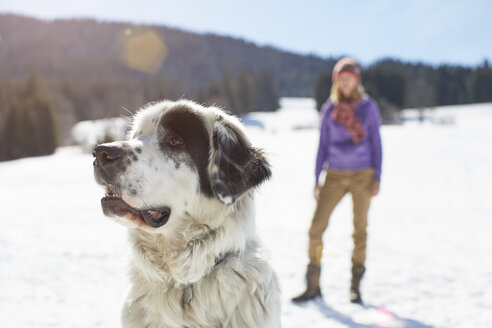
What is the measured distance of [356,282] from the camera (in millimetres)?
3990

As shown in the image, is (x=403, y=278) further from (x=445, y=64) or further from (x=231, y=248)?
(x=445, y=64)

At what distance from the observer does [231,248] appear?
7.43 ft

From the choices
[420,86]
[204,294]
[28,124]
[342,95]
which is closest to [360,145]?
[342,95]

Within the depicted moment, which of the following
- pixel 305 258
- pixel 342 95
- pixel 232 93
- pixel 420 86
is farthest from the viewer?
pixel 232 93

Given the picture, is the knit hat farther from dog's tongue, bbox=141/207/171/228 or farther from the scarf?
dog's tongue, bbox=141/207/171/228

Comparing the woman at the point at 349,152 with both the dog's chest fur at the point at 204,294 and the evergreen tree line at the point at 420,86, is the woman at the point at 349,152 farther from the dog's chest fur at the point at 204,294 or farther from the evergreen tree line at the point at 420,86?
the evergreen tree line at the point at 420,86

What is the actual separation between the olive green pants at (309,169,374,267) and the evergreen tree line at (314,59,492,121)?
4738 cm

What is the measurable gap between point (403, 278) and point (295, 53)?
139857 mm

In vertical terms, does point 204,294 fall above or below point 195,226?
below

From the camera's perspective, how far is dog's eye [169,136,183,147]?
7.46 ft

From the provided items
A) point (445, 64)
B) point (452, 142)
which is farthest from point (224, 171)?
point (445, 64)

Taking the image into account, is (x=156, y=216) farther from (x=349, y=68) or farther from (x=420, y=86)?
(x=420, y=86)

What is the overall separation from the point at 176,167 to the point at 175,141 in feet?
0.56

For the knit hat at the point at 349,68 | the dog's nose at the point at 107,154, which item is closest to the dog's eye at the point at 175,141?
the dog's nose at the point at 107,154
